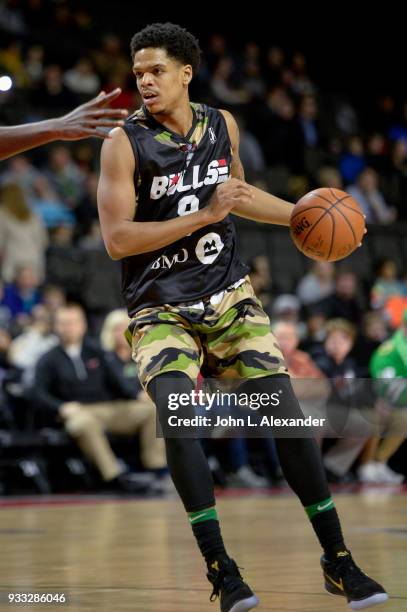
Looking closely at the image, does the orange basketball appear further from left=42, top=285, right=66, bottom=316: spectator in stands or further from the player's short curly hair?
left=42, top=285, right=66, bottom=316: spectator in stands

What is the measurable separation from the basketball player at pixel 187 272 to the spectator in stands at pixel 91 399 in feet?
21.0

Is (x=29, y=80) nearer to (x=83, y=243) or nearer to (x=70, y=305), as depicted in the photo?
(x=83, y=243)

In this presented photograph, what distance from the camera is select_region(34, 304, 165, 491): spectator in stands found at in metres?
11.3

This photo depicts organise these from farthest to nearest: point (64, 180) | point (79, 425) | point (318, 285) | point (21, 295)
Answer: point (318, 285), point (64, 180), point (21, 295), point (79, 425)

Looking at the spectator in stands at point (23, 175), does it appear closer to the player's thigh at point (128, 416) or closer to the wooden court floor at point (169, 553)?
the player's thigh at point (128, 416)

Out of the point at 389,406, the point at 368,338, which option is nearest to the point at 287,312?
→ the point at 368,338

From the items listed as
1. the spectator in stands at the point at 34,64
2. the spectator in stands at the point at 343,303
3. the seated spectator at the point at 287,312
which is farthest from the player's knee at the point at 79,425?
the spectator in stands at the point at 34,64

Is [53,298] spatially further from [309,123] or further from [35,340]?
[309,123]

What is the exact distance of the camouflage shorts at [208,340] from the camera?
187 inches

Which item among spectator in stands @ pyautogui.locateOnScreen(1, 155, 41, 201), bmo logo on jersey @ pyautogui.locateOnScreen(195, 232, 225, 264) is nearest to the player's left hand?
bmo logo on jersey @ pyautogui.locateOnScreen(195, 232, 225, 264)

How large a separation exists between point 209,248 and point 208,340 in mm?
366

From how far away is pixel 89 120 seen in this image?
4.41m

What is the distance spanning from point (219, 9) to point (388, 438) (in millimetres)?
11823

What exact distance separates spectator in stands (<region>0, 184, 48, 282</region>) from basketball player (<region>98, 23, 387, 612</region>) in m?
8.01
